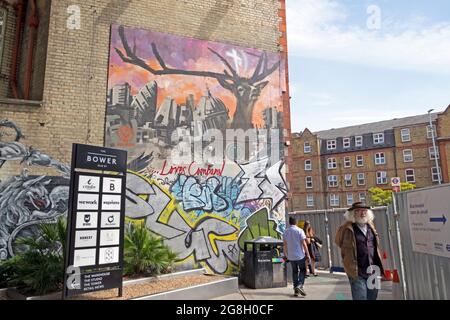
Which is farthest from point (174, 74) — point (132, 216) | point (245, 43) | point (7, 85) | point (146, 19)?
point (7, 85)

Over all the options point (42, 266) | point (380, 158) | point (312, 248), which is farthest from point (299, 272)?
point (380, 158)

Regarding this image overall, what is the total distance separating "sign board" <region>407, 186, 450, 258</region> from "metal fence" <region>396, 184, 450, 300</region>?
80 mm

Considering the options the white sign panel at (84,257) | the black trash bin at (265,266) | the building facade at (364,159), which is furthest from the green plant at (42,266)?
the building facade at (364,159)

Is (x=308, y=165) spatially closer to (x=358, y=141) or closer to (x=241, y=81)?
(x=358, y=141)

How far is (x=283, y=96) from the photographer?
41.6ft

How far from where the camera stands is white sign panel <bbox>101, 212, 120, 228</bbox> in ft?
21.1

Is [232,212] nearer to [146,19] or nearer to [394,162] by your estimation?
[146,19]

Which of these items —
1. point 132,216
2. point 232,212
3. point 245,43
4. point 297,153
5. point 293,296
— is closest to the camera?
point 293,296

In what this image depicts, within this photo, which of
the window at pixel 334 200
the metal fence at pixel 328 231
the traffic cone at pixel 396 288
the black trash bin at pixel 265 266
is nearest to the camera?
the traffic cone at pixel 396 288

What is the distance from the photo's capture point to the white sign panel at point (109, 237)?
637cm

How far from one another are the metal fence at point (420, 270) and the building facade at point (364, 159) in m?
40.0

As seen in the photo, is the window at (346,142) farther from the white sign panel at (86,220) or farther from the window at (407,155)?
the white sign panel at (86,220)

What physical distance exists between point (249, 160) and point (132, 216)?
4203mm

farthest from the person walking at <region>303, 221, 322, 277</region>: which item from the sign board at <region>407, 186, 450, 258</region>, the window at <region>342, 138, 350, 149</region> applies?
the window at <region>342, 138, 350, 149</region>
